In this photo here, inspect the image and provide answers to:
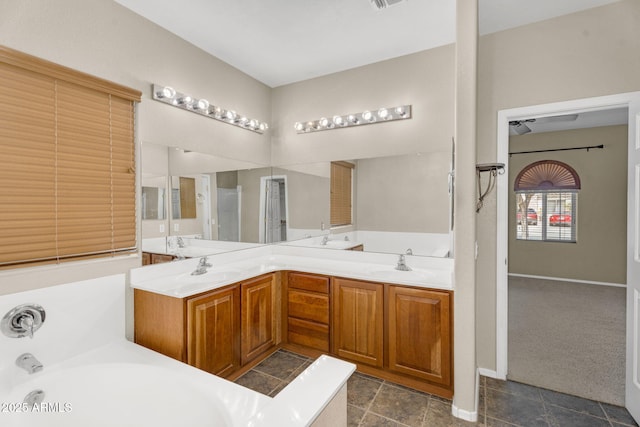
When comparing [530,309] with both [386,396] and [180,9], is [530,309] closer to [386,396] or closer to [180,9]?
[386,396]

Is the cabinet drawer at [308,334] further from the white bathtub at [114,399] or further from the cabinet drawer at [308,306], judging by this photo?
the white bathtub at [114,399]

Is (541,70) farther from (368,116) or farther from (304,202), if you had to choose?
(304,202)

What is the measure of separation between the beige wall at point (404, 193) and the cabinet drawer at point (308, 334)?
1004 millimetres

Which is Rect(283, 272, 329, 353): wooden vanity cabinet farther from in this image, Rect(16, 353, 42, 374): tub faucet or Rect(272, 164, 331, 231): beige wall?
Rect(16, 353, 42, 374): tub faucet

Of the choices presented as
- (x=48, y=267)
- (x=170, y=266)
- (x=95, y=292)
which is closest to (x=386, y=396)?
(x=170, y=266)

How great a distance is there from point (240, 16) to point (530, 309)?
475 centimetres

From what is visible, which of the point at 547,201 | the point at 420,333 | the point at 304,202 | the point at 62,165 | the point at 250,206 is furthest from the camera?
A: the point at 547,201

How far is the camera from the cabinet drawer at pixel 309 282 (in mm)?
2559

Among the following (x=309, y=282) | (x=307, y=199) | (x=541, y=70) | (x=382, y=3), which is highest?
(x=382, y=3)

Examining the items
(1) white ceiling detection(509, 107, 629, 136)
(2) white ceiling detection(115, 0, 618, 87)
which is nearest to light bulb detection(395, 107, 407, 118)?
(2) white ceiling detection(115, 0, 618, 87)

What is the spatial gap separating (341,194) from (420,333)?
4.79 ft

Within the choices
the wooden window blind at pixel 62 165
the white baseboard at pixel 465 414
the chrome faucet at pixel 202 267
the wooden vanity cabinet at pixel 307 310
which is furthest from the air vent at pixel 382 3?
the white baseboard at pixel 465 414

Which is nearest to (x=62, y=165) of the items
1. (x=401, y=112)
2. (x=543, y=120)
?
(x=401, y=112)

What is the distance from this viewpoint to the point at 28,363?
1.57 metres
